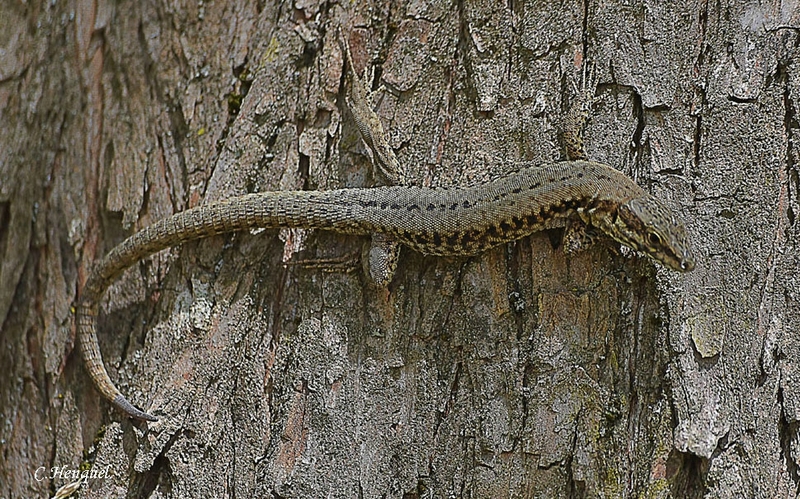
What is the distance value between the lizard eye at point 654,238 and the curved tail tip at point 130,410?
7.51 ft

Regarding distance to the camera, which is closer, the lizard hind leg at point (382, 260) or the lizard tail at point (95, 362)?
the lizard hind leg at point (382, 260)

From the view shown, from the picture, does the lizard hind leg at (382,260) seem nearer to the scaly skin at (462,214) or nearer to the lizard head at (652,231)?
the scaly skin at (462,214)

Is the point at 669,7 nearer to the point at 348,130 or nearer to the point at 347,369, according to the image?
the point at 348,130

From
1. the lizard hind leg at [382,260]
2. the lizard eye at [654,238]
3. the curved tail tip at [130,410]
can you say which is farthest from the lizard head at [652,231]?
the curved tail tip at [130,410]

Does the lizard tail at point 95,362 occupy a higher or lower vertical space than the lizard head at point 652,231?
lower

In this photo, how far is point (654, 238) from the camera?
2.79 meters

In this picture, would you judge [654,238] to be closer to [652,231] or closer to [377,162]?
[652,231]

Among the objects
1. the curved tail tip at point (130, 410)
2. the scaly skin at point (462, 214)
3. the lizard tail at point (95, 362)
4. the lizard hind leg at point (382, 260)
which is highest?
the scaly skin at point (462, 214)

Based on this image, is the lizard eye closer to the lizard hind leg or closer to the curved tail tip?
the lizard hind leg

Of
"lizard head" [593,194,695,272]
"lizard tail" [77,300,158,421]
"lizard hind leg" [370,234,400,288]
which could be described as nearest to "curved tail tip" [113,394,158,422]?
"lizard tail" [77,300,158,421]

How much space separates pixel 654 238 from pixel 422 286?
0.98 metres

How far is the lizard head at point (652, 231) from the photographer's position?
2773mm

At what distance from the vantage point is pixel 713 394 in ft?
9.00

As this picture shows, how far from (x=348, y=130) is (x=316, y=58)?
15.8 inches
